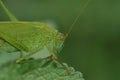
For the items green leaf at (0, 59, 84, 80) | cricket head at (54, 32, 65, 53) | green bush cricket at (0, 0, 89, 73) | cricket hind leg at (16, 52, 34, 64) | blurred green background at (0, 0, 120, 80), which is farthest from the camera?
blurred green background at (0, 0, 120, 80)

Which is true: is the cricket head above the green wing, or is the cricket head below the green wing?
below

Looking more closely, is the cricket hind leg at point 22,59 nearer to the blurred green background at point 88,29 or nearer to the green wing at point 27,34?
the green wing at point 27,34

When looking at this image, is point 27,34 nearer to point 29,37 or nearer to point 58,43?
point 29,37

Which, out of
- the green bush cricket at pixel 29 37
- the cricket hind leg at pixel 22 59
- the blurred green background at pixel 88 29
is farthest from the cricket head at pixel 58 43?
the blurred green background at pixel 88 29

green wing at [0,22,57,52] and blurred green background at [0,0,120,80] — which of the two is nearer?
green wing at [0,22,57,52]

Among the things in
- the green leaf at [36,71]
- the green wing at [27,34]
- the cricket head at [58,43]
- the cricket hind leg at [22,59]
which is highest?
the green wing at [27,34]

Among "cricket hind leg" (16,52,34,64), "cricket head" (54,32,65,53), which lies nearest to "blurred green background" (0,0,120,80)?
"cricket head" (54,32,65,53)

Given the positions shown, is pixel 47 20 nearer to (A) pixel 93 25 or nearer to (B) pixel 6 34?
(A) pixel 93 25

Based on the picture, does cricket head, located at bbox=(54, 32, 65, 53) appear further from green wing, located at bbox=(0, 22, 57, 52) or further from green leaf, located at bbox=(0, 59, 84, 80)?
green leaf, located at bbox=(0, 59, 84, 80)
